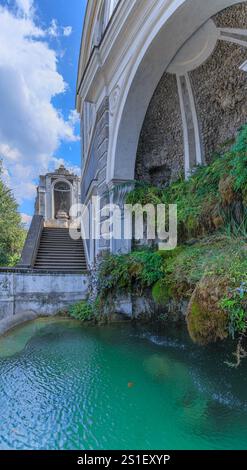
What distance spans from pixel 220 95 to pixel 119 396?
258 inches

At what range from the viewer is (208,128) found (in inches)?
275

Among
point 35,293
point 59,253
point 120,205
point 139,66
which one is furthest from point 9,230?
point 139,66

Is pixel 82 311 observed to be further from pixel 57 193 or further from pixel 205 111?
pixel 57 193

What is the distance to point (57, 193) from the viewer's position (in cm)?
1845

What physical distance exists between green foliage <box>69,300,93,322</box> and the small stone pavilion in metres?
11.3

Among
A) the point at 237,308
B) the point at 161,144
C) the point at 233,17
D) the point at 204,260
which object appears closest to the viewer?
the point at 237,308

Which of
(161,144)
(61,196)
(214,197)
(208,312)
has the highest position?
(61,196)

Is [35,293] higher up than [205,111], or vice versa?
[205,111]

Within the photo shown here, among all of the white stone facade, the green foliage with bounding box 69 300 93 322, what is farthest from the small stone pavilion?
the green foliage with bounding box 69 300 93 322

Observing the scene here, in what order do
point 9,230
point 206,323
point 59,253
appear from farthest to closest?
point 9,230, point 59,253, point 206,323

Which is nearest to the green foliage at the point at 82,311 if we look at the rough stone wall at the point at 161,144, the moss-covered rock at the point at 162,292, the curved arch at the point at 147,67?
the moss-covered rock at the point at 162,292

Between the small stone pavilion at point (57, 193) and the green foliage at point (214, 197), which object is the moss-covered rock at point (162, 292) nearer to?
the green foliage at point (214, 197)

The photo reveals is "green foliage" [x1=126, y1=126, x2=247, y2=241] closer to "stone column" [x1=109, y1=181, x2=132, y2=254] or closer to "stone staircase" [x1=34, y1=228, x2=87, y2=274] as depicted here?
"stone column" [x1=109, y1=181, x2=132, y2=254]
